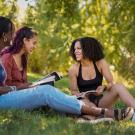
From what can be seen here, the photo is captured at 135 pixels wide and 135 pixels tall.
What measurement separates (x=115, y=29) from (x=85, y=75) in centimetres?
1270

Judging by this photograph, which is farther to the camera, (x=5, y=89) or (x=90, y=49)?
(x=90, y=49)

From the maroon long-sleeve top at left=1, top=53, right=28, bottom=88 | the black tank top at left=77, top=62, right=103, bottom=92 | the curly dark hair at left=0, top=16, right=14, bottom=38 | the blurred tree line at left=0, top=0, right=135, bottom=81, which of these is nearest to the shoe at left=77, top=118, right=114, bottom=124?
the maroon long-sleeve top at left=1, top=53, right=28, bottom=88

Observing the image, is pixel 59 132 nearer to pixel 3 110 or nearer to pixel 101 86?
pixel 3 110

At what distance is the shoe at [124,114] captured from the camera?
707 centimetres

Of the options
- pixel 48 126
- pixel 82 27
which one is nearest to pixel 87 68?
pixel 48 126

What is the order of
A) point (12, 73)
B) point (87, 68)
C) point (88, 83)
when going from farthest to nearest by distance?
point (87, 68) → point (88, 83) → point (12, 73)

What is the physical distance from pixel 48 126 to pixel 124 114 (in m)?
1.45

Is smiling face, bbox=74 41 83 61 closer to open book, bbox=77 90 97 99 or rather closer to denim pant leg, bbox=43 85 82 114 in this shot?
open book, bbox=77 90 97 99

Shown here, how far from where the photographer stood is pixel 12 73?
749 centimetres

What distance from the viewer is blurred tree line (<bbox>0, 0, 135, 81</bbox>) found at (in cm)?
1543

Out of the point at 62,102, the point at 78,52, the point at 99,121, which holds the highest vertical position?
the point at 78,52

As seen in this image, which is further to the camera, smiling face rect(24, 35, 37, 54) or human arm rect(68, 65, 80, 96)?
human arm rect(68, 65, 80, 96)

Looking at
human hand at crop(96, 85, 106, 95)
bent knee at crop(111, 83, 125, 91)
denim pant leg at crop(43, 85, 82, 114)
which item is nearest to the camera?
denim pant leg at crop(43, 85, 82, 114)

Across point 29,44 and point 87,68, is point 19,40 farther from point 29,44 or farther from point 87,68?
point 87,68
